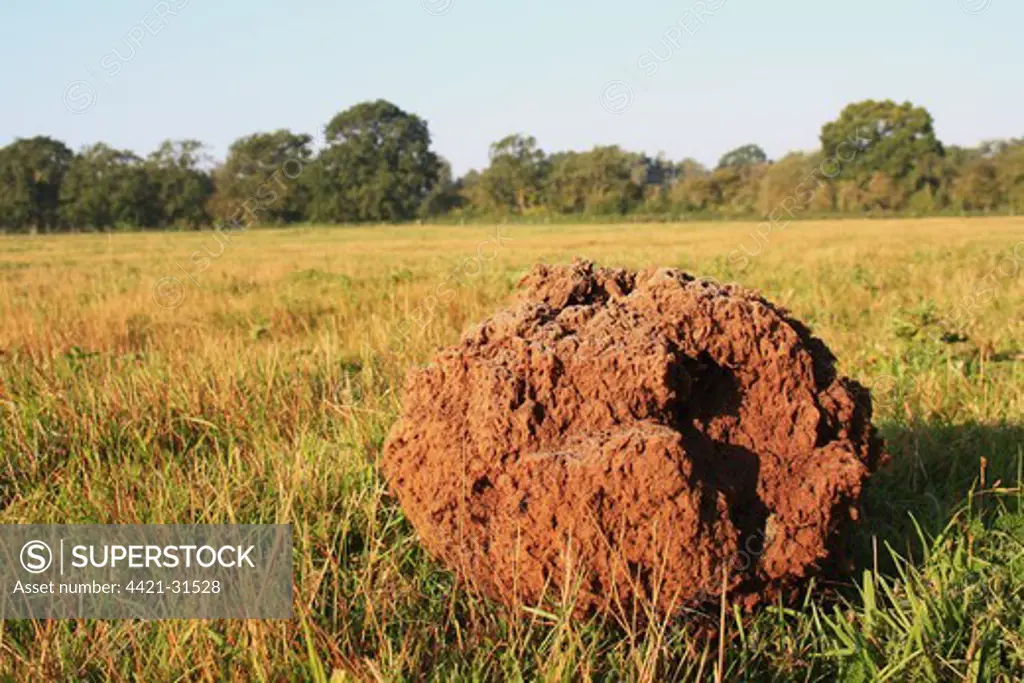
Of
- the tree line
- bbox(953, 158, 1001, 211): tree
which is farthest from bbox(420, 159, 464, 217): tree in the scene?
bbox(953, 158, 1001, 211): tree

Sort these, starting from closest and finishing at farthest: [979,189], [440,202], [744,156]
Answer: [979,189], [440,202], [744,156]

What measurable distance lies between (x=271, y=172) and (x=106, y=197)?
13.8 metres

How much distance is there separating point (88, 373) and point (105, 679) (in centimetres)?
321

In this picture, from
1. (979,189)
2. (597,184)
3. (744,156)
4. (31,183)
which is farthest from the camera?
(744,156)

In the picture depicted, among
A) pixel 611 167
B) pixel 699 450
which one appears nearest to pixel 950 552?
pixel 699 450

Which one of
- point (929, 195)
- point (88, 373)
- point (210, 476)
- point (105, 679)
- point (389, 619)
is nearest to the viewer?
point (105, 679)

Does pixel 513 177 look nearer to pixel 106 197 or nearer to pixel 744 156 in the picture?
pixel 106 197

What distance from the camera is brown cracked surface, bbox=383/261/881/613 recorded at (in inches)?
90.0

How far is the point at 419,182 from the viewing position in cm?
8256

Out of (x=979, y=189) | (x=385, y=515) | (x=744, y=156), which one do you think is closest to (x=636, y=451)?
(x=385, y=515)

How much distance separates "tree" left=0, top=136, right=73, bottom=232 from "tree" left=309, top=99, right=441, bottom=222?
865 inches

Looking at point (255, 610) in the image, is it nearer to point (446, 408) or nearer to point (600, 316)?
point (446, 408)

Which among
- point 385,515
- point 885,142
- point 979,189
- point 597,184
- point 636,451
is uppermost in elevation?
point 885,142

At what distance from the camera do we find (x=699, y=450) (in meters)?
2.48
